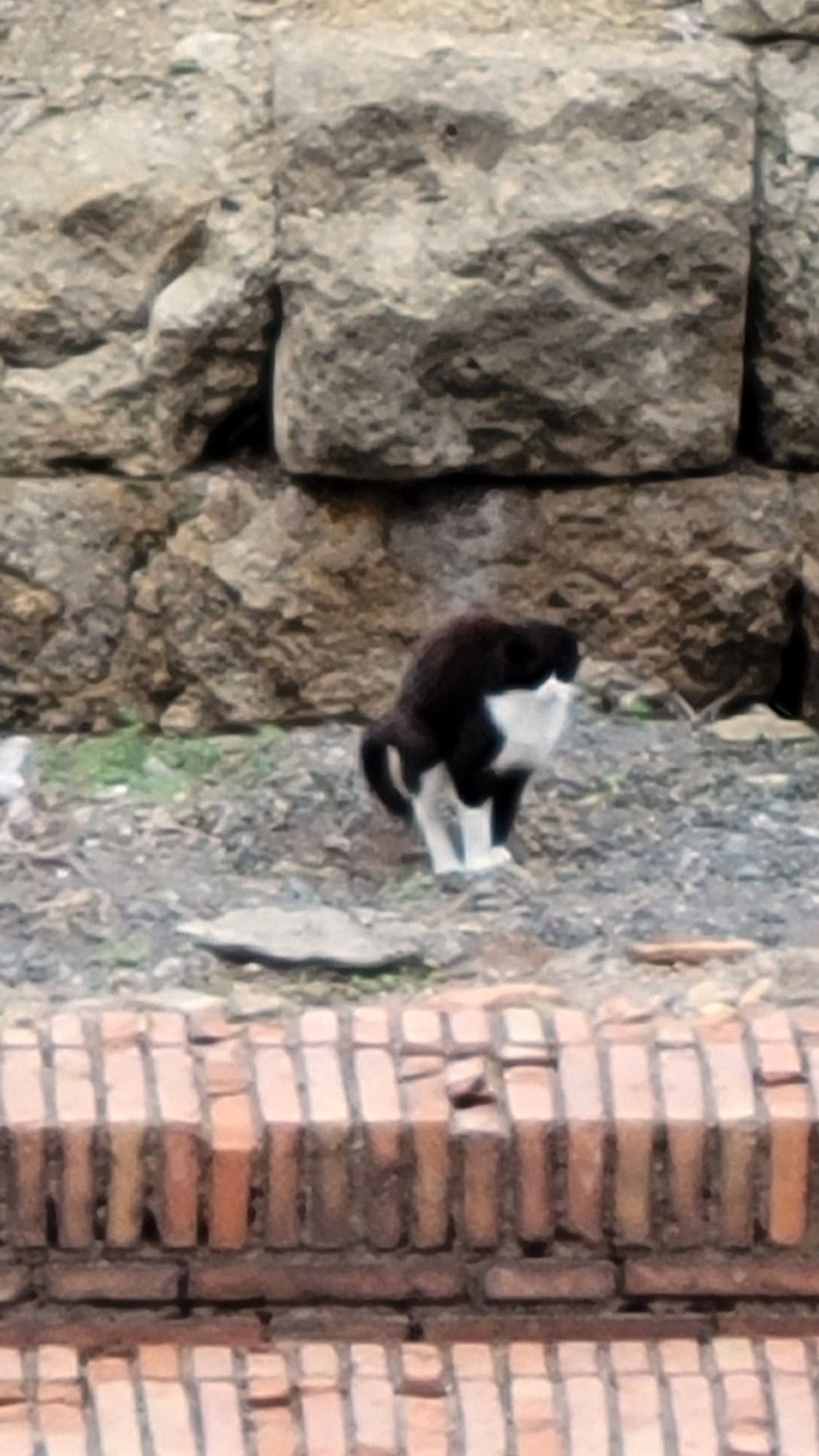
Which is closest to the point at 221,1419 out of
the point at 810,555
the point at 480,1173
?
the point at 480,1173

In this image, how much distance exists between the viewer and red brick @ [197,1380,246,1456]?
3.24m

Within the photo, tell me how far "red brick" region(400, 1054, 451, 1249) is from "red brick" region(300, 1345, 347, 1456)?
159 millimetres

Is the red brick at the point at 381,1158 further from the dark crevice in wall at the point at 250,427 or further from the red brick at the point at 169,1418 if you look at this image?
the dark crevice in wall at the point at 250,427

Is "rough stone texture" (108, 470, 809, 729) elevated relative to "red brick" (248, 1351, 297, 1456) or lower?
elevated

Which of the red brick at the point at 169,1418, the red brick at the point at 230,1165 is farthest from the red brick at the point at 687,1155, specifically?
the red brick at the point at 169,1418

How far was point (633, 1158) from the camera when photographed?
10.8 feet

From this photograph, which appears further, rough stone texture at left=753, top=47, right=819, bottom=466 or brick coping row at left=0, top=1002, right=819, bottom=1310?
rough stone texture at left=753, top=47, right=819, bottom=466

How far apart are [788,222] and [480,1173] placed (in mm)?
1775

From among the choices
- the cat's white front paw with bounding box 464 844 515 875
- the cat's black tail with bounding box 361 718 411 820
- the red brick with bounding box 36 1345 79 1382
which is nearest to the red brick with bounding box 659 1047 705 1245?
the red brick with bounding box 36 1345 79 1382

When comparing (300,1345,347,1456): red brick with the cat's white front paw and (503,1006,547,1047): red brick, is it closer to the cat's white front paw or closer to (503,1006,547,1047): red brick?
(503,1006,547,1047): red brick

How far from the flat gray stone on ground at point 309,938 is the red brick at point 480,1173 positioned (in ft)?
1.47

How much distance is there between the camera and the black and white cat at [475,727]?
4.02 m

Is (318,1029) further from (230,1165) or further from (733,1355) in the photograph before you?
(733,1355)

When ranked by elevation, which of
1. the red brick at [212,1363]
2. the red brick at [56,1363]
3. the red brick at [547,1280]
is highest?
the red brick at [547,1280]
